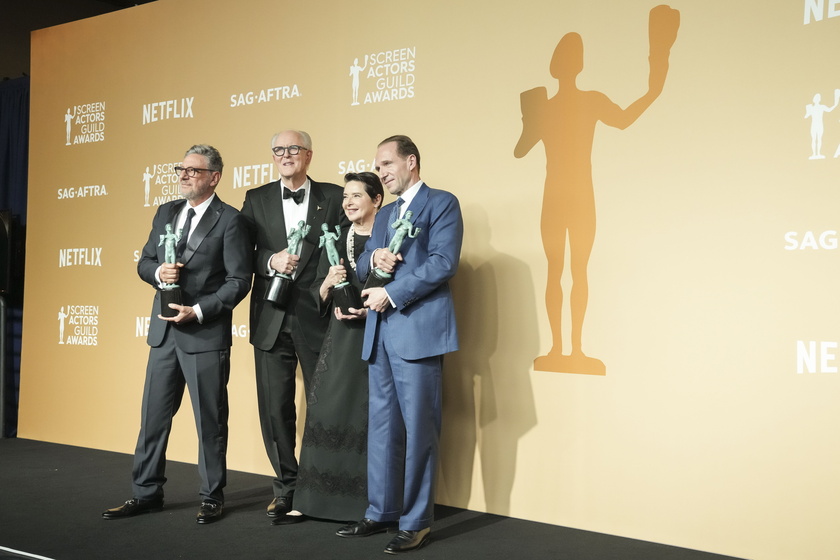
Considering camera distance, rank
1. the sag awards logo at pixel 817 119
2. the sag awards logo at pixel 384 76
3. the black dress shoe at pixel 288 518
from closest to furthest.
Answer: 1. the sag awards logo at pixel 817 119
2. the black dress shoe at pixel 288 518
3. the sag awards logo at pixel 384 76

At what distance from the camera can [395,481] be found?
3523 millimetres

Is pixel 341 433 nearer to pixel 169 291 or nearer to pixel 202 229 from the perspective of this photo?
pixel 169 291

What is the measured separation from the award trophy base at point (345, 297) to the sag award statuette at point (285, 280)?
0.25m

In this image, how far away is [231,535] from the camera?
3.57 m

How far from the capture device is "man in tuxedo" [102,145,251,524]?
3779 mm

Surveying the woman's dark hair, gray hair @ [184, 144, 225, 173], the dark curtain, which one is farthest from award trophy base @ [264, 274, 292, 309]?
the dark curtain

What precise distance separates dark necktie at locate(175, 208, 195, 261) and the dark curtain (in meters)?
3.17

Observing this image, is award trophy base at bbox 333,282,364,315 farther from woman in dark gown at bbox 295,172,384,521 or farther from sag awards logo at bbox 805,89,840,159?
sag awards logo at bbox 805,89,840,159

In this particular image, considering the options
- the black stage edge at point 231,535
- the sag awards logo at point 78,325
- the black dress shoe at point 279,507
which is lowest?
the black stage edge at point 231,535

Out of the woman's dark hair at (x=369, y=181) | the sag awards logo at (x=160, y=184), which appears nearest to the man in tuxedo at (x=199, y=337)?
the woman's dark hair at (x=369, y=181)

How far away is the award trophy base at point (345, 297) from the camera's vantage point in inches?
141

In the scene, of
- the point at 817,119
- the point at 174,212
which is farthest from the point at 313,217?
the point at 817,119

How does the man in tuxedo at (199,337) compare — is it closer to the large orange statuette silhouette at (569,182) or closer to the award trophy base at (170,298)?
the award trophy base at (170,298)

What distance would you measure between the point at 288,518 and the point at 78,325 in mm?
2832
